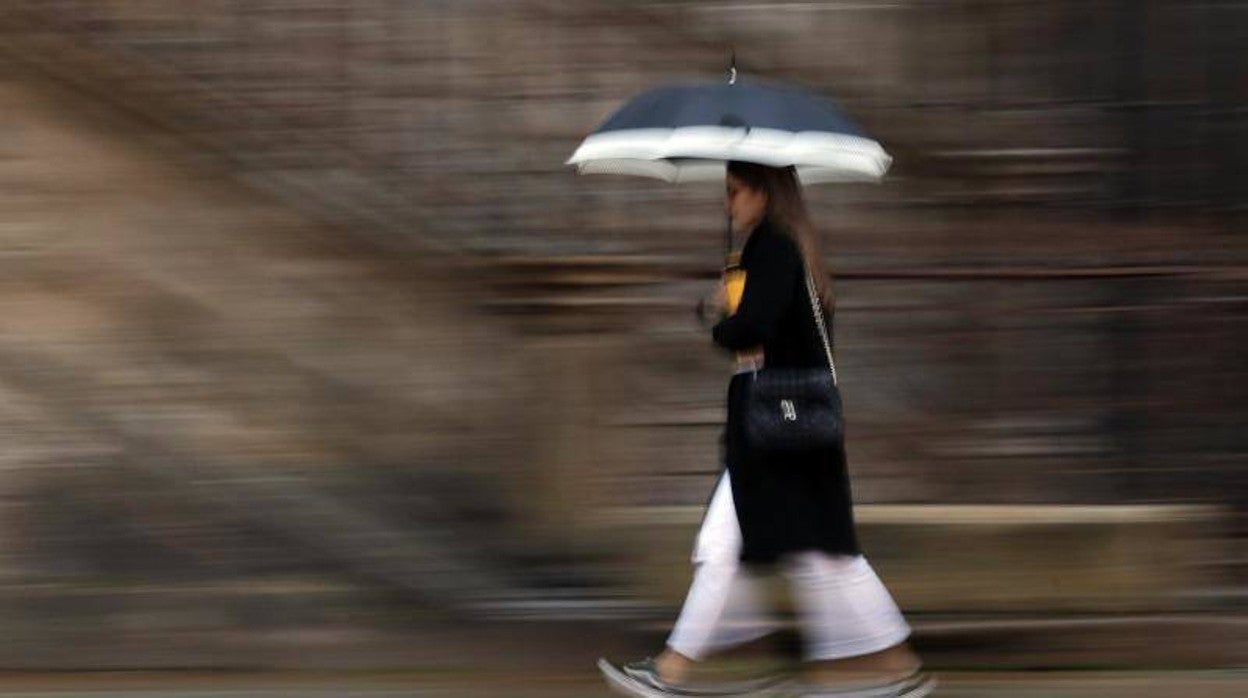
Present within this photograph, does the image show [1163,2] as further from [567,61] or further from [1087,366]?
[567,61]

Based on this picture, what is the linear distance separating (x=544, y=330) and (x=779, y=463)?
1.13 m

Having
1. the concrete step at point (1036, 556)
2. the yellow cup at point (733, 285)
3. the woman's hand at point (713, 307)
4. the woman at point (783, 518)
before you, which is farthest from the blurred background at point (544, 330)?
the yellow cup at point (733, 285)

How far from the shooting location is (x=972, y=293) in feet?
21.2

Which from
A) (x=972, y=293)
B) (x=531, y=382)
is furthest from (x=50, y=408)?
(x=972, y=293)

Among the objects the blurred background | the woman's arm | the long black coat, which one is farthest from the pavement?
the woman's arm

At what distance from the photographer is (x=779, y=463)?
18.5ft

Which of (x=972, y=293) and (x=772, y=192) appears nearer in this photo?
(x=772, y=192)

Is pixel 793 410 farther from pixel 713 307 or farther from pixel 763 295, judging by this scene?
pixel 713 307

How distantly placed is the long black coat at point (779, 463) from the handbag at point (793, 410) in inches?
1.1

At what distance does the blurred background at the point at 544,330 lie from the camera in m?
6.43

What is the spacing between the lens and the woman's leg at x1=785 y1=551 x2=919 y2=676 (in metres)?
5.72

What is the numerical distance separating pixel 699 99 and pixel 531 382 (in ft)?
4.49

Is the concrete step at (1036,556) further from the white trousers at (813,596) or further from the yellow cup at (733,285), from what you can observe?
the yellow cup at (733,285)

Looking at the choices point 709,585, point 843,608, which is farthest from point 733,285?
point 843,608
